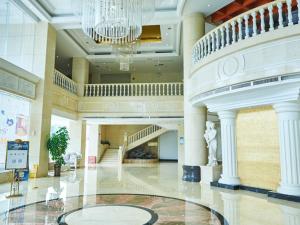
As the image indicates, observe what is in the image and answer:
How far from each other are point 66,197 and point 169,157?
14516mm

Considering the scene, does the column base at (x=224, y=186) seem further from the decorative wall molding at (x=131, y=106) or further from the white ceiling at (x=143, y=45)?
the white ceiling at (x=143, y=45)

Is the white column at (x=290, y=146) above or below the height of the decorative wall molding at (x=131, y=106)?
below

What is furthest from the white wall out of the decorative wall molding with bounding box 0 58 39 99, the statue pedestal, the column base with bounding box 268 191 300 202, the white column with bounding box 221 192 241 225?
the column base with bounding box 268 191 300 202

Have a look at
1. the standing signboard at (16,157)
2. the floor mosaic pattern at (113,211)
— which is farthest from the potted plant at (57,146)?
the floor mosaic pattern at (113,211)

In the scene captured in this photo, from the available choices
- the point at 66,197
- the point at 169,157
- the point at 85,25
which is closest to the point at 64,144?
the point at 66,197

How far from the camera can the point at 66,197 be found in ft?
18.0

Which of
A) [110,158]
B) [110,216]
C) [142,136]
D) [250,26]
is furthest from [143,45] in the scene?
[110,216]

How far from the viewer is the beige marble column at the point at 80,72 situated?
13.2 m

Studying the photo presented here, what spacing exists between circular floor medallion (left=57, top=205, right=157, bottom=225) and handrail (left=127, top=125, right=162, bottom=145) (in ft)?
42.6

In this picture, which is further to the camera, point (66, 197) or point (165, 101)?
point (165, 101)

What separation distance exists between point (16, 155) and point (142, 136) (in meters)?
12.0

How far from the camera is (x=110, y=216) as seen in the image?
396cm

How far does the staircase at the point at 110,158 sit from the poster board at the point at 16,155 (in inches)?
387

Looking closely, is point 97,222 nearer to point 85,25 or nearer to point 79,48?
point 85,25
